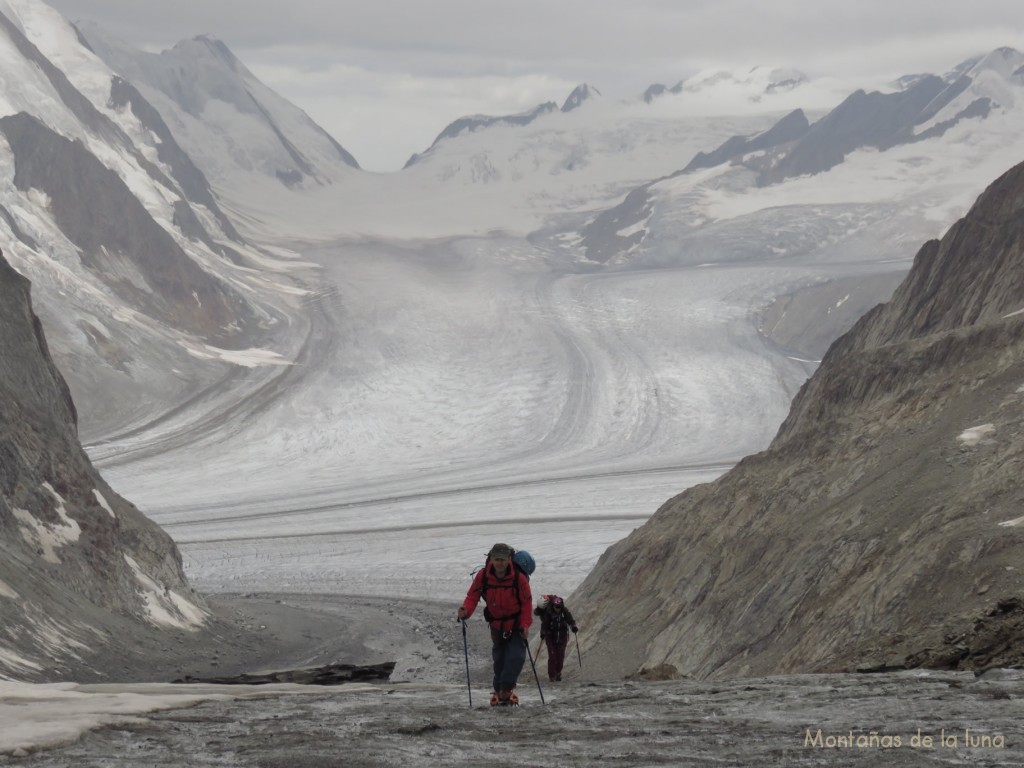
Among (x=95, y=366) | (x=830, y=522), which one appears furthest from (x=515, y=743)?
(x=95, y=366)

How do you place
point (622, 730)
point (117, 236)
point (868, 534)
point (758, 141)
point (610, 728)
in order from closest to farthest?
point (622, 730) < point (610, 728) < point (868, 534) < point (117, 236) < point (758, 141)

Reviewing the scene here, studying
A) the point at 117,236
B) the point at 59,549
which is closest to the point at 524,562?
the point at 59,549

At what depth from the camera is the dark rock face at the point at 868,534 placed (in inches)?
635

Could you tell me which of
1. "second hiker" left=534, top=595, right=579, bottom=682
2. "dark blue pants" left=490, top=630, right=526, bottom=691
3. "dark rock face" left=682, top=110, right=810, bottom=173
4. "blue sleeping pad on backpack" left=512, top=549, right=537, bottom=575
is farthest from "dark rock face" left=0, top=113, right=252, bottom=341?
"dark rock face" left=682, top=110, right=810, bottom=173

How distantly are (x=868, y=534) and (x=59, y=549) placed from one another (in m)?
14.6

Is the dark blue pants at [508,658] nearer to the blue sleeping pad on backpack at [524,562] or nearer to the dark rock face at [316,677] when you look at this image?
the blue sleeping pad on backpack at [524,562]

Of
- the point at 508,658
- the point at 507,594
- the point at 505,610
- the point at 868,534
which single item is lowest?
the point at 508,658

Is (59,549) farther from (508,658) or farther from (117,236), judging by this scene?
(117,236)

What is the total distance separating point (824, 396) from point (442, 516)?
1080 inches

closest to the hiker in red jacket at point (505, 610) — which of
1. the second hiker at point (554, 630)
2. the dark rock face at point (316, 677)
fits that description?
the second hiker at point (554, 630)

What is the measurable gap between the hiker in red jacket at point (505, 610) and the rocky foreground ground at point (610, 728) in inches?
10.2

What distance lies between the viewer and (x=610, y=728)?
9.42 meters

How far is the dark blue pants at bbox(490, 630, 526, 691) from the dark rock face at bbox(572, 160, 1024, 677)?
3169 mm

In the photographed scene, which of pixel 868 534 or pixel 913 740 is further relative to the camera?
pixel 868 534
